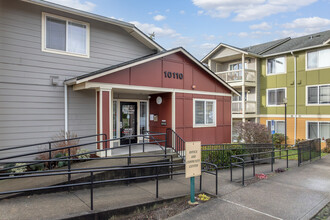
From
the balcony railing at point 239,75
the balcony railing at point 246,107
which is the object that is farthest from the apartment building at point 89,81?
the balcony railing at point 239,75

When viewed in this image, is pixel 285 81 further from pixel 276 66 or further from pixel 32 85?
pixel 32 85

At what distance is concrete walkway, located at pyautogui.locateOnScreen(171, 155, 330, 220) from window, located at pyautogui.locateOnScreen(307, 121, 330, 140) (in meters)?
11.0

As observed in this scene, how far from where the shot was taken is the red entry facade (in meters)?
9.12

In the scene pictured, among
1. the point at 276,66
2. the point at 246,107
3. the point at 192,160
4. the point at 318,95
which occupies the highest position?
the point at 276,66

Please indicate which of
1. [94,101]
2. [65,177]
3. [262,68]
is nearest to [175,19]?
[262,68]

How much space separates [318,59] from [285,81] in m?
2.85

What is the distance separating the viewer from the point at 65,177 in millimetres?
6141

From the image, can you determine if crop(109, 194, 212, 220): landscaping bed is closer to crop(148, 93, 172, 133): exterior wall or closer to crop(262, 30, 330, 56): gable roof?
crop(148, 93, 172, 133): exterior wall

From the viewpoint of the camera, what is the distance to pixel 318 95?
17328mm

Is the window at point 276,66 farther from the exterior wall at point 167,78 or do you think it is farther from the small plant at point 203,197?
the small plant at point 203,197

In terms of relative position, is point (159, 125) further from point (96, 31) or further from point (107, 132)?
point (96, 31)

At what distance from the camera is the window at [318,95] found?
16.9 metres

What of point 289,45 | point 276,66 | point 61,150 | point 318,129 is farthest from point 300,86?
point 61,150

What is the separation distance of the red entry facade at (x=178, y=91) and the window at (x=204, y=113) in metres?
0.21
